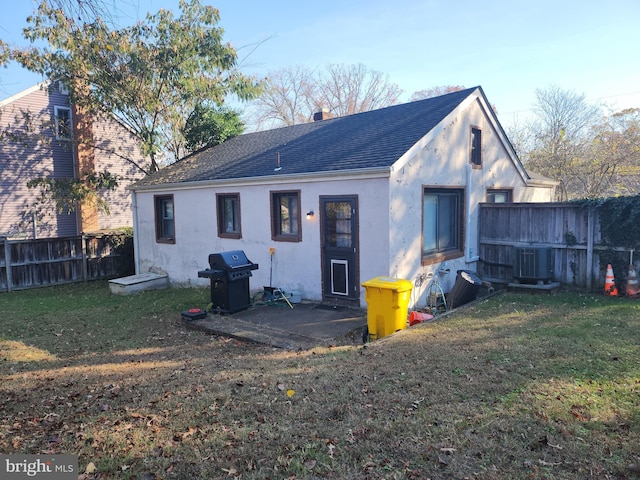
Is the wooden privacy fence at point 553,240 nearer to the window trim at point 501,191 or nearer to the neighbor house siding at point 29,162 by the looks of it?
the window trim at point 501,191

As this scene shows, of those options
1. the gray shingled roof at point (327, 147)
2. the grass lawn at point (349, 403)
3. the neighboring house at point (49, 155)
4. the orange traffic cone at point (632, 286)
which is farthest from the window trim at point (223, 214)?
the orange traffic cone at point (632, 286)

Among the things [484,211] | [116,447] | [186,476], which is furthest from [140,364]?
[484,211]

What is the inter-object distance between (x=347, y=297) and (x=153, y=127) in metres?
11.5

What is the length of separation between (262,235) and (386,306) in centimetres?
482

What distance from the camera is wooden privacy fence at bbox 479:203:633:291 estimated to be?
10000 millimetres

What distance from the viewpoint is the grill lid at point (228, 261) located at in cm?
918

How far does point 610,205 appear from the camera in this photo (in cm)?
963

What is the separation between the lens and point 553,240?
10664 mm

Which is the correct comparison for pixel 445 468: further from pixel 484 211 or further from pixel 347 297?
pixel 484 211

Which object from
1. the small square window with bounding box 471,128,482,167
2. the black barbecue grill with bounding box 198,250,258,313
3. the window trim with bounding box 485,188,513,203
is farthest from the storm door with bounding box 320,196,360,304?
the window trim with bounding box 485,188,513,203

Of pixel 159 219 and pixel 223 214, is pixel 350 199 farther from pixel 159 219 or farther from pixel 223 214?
pixel 159 219

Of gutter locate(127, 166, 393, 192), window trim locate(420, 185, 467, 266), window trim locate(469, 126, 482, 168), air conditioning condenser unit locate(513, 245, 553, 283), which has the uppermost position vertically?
window trim locate(469, 126, 482, 168)

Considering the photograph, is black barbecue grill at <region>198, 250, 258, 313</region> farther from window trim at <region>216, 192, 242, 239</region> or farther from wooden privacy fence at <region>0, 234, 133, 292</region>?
wooden privacy fence at <region>0, 234, 133, 292</region>

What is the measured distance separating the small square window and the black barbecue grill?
6.44m
